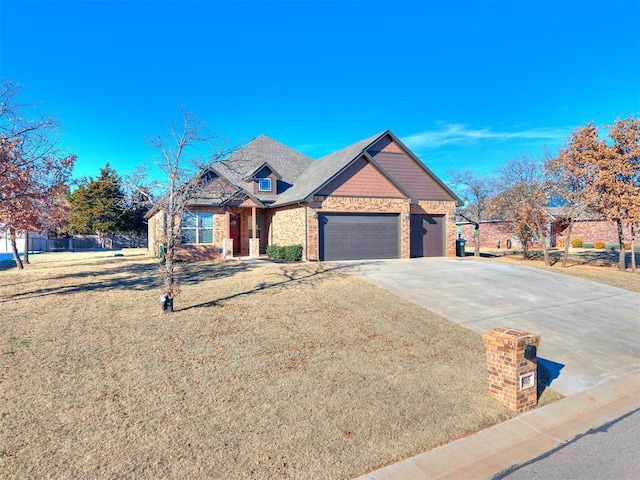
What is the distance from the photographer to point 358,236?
64.2 ft

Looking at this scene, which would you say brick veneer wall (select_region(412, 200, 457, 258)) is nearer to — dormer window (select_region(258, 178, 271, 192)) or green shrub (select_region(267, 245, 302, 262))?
green shrub (select_region(267, 245, 302, 262))

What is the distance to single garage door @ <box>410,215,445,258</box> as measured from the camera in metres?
21.6

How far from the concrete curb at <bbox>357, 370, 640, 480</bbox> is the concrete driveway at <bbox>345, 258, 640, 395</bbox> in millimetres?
416

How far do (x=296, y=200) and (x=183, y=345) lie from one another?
12.6 m

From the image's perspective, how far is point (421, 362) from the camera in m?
6.67

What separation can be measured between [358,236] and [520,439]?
49.7ft

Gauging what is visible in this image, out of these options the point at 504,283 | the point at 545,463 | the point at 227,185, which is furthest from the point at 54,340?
the point at 227,185

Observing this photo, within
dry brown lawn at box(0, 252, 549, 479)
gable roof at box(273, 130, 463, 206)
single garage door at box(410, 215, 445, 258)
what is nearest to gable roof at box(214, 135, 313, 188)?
gable roof at box(273, 130, 463, 206)

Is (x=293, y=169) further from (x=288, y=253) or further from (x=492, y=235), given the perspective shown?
(x=492, y=235)

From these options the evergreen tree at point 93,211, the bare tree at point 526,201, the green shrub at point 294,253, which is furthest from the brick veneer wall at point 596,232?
the evergreen tree at point 93,211

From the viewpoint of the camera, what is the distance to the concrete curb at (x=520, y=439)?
156 inches

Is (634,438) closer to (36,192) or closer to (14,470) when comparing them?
(14,470)

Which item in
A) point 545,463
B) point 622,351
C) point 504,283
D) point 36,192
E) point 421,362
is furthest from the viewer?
point 504,283

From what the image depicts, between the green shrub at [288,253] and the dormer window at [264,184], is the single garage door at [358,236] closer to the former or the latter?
the green shrub at [288,253]
